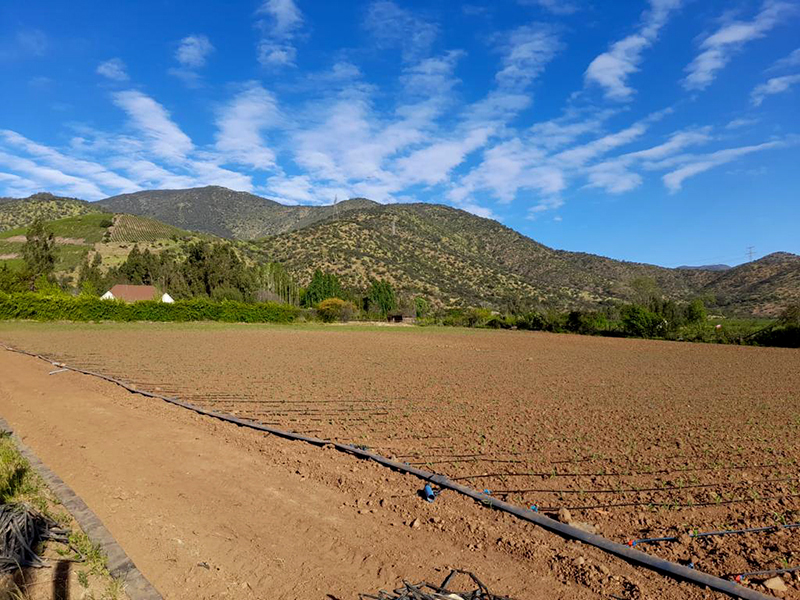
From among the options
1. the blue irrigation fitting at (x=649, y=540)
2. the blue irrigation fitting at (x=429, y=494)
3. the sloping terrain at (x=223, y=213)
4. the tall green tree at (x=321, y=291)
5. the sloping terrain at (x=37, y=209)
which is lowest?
the blue irrigation fitting at (x=429, y=494)

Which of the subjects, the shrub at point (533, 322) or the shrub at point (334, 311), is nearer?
the shrub at point (533, 322)

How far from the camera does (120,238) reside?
109 m

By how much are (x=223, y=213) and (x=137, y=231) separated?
6989 cm

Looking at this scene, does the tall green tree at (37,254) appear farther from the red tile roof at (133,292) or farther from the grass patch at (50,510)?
the grass patch at (50,510)

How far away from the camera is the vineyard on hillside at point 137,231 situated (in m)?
109

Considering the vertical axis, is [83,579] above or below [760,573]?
below

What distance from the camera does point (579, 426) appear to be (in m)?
9.10

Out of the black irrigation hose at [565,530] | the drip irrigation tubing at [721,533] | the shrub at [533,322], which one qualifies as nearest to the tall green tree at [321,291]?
the shrub at [533,322]

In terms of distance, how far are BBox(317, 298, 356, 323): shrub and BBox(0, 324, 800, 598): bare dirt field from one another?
39944 mm

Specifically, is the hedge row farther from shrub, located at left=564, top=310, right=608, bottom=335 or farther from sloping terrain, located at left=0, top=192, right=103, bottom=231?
sloping terrain, located at left=0, top=192, right=103, bottom=231

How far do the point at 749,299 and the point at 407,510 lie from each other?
8700cm

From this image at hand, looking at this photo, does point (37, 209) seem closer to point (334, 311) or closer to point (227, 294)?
point (227, 294)

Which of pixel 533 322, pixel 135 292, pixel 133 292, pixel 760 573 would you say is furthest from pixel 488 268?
pixel 760 573

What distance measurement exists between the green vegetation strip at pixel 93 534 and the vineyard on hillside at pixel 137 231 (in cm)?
11511
